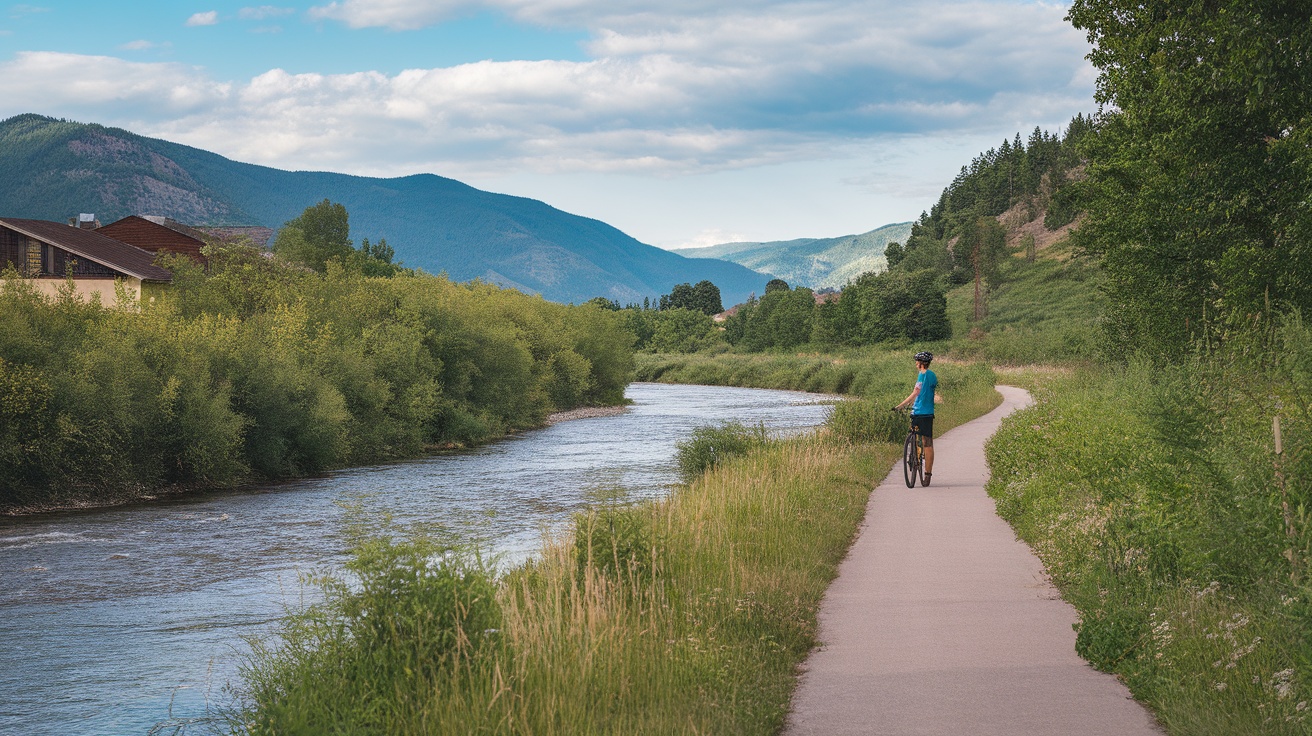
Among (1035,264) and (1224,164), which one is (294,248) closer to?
(1224,164)

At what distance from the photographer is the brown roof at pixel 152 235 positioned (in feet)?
229

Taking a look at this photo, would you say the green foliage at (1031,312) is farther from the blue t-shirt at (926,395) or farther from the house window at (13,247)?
the house window at (13,247)

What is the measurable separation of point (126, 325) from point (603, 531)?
2442cm

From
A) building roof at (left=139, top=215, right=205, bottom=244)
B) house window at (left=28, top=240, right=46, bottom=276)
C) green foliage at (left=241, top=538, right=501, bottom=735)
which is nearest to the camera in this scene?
green foliage at (left=241, top=538, right=501, bottom=735)

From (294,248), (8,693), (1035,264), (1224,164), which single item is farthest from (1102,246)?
(1035,264)

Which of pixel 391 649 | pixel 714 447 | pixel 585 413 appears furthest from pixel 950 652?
pixel 585 413

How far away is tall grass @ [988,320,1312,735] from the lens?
6074 millimetres

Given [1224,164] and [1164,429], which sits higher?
[1224,164]

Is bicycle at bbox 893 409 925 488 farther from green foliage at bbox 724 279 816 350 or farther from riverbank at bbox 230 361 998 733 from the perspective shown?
green foliage at bbox 724 279 816 350

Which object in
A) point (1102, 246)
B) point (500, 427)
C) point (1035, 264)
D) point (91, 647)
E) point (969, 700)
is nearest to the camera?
point (969, 700)

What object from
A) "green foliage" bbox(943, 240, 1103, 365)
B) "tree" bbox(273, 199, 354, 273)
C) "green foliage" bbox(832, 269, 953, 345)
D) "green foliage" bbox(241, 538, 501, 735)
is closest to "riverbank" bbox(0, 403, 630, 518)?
"green foliage" bbox(241, 538, 501, 735)

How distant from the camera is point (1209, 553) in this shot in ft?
24.0

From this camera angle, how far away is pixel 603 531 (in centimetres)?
1027

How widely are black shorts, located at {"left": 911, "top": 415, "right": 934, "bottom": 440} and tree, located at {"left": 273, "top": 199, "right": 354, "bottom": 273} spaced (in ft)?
249
